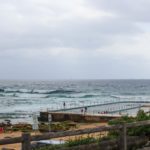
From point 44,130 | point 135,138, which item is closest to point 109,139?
point 135,138

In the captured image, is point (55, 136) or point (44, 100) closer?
point (55, 136)

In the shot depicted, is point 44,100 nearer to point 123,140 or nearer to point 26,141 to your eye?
point 123,140

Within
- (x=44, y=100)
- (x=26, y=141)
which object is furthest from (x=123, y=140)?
(x=44, y=100)

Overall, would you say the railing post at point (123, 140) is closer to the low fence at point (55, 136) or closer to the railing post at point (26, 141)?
the low fence at point (55, 136)

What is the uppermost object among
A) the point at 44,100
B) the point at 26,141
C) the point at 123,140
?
the point at 26,141

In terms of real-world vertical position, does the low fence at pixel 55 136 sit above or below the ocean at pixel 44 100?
above

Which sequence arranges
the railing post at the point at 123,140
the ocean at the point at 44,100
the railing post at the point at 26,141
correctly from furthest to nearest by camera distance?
the ocean at the point at 44,100 < the railing post at the point at 123,140 < the railing post at the point at 26,141

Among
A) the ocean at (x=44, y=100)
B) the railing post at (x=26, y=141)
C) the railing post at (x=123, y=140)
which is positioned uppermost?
the railing post at (x=26, y=141)

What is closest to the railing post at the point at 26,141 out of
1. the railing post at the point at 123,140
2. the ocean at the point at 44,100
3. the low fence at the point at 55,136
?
the low fence at the point at 55,136

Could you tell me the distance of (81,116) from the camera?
41.9 meters

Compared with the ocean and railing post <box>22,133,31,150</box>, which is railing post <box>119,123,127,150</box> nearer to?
railing post <box>22,133,31,150</box>

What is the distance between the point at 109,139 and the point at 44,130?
72.8ft

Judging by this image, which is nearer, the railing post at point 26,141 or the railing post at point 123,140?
the railing post at point 26,141

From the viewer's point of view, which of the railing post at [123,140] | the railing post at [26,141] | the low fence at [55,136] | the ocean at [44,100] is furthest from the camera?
the ocean at [44,100]
